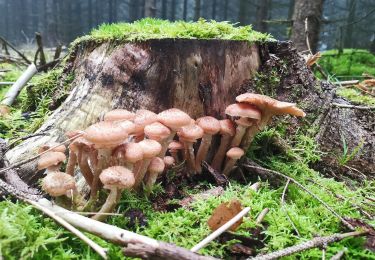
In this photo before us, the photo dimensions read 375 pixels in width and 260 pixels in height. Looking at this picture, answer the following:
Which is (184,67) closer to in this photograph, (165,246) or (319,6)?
(165,246)

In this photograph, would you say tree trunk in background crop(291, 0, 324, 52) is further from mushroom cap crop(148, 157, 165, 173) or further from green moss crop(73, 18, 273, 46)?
mushroom cap crop(148, 157, 165, 173)

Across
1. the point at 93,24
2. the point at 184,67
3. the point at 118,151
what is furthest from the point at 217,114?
the point at 93,24

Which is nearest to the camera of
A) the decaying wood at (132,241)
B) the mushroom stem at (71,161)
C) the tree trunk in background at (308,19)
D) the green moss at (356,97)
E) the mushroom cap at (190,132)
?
the decaying wood at (132,241)

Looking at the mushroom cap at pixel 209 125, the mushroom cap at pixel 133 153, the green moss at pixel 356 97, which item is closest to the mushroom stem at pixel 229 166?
the mushroom cap at pixel 209 125

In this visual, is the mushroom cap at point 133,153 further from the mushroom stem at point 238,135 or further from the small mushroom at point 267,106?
the mushroom stem at point 238,135

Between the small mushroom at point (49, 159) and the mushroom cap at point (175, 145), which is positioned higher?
the small mushroom at point (49, 159)

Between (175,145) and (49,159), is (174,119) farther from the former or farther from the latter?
(49,159)

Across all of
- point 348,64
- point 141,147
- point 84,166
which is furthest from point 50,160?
point 348,64
